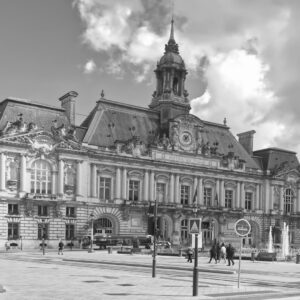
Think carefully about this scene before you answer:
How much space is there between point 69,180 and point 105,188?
19.1 feet

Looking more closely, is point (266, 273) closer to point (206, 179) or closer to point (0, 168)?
point (0, 168)

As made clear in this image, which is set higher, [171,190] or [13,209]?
[171,190]

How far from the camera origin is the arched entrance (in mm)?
76719

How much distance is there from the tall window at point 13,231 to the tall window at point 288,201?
48450 mm

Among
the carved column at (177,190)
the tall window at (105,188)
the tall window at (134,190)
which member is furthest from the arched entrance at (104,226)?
the carved column at (177,190)

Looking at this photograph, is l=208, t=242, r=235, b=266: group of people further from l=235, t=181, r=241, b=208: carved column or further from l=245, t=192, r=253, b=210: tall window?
l=245, t=192, r=253, b=210: tall window

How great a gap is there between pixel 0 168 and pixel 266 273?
143 ft

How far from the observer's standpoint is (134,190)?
81312 millimetres

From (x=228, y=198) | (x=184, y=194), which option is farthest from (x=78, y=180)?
(x=228, y=198)

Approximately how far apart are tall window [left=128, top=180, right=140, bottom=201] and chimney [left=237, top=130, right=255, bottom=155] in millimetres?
26739

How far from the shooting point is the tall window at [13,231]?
69562 millimetres

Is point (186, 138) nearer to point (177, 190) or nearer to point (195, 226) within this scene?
point (177, 190)

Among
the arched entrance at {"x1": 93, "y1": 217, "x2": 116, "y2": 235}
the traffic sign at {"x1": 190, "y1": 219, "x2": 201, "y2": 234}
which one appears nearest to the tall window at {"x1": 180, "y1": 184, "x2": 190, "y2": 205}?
the arched entrance at {"x1": 93, "y1": 217, "x2": 116, "y2": 235}

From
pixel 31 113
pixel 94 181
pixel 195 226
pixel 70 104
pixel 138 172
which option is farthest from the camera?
pixel 138 172
